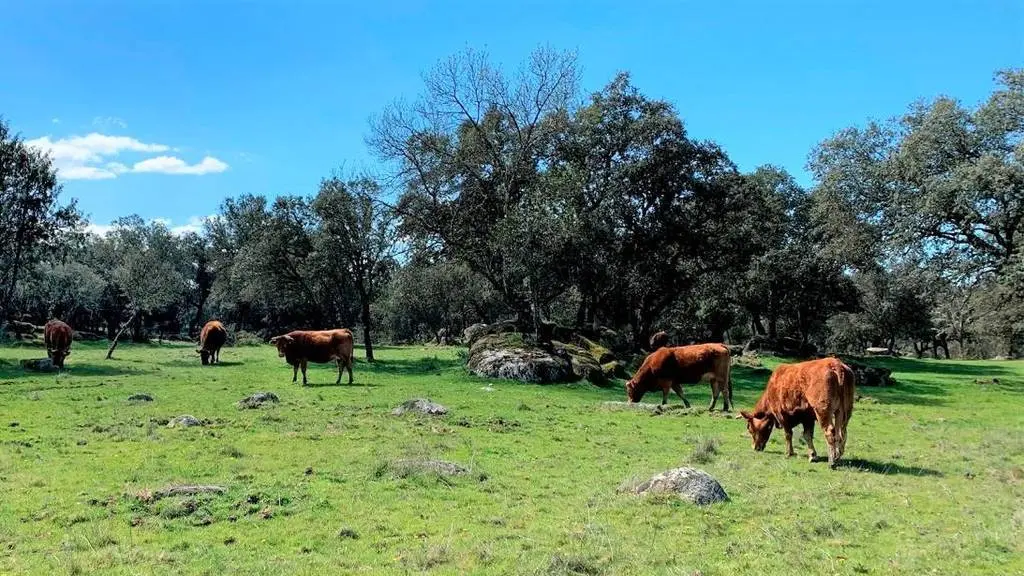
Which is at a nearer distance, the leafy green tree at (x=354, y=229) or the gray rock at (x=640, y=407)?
the gray rock at (x=640, y=407)

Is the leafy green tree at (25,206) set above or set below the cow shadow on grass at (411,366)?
above

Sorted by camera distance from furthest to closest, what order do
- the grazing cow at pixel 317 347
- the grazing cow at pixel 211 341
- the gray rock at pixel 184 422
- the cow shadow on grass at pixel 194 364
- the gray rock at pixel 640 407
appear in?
the grazing cow at pixel 211 341 < the cow shadow on grass at pixel 194 364 < the grazing cow at pixel 317 347 < the gray rock at pixel 640 407 < the gray rock at pixel 184 422

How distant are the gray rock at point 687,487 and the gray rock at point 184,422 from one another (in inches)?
395

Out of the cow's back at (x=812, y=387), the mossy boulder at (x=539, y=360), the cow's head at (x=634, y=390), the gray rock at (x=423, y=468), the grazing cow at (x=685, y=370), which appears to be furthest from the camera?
the mossy boulder at (x=539, y=360)

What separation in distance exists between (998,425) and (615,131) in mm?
21496

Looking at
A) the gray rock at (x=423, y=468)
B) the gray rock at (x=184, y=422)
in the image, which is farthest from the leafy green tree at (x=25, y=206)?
the gray rock at (x=423, y=468)

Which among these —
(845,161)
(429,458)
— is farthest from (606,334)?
(429,458)

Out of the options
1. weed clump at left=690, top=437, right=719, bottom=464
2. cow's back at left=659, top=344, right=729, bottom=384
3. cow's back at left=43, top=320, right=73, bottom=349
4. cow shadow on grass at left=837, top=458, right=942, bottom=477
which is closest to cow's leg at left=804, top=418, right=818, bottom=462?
cow shadow on grass at left=837, top=458, right=942, bottom=477

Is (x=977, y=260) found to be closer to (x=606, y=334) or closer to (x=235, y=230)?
(x=606, y=334)

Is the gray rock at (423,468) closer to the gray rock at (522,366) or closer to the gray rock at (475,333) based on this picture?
the gray rock at (522,366)

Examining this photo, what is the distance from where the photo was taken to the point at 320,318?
67875 mm

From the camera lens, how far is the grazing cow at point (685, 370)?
2100 centimetres

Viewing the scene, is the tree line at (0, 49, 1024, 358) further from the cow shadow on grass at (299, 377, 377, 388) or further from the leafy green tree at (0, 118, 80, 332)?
the cow shadow on grass at (299, 377, 377, 388)

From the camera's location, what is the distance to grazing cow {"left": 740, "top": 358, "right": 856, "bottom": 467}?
38.7 ft
